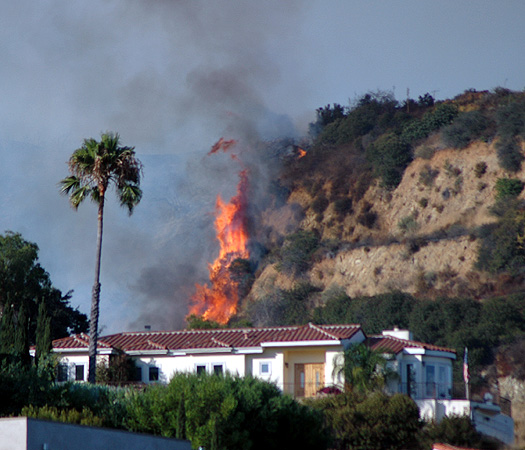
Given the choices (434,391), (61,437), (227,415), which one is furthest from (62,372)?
(61,437)

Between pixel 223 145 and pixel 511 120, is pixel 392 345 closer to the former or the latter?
pixel 511 120

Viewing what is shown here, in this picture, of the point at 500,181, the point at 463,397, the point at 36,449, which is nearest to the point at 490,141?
the point at 500,181

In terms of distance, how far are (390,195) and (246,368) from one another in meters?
51.5

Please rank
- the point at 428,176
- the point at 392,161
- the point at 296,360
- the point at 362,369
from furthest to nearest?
the point at 392,161
the point at 428,176
the point at 296,360
the point at 362,369

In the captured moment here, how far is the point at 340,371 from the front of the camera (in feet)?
156

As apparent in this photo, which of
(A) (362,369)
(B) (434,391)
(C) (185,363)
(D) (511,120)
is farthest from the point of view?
(D) (511,120)

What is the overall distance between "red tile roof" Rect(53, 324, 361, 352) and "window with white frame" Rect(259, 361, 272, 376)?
3.43 ft


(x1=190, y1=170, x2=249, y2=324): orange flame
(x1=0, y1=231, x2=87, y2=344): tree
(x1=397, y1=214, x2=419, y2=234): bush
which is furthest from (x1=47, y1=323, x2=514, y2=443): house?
(x1=190, y1=170, x2=249, y2=324): orange flame

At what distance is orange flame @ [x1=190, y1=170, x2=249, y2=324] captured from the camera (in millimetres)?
98062

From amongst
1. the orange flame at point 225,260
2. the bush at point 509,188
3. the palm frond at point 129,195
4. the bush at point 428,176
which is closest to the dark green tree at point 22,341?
the palm frond at point 129,195

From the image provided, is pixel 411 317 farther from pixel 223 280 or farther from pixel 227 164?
pixel 227 164

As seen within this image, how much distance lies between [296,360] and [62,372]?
1286 cm

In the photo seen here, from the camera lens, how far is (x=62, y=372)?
2042 inches

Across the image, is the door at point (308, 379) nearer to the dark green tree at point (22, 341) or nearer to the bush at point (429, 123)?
the dark green tree at point (22, 341)
